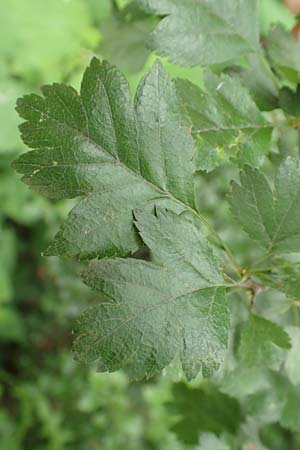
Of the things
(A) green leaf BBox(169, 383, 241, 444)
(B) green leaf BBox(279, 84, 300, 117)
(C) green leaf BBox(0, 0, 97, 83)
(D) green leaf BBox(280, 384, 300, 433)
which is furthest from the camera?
A: (C) green leaf BBox(0, 0, 97, 83)

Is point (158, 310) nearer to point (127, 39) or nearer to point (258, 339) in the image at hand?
point (258, 339)

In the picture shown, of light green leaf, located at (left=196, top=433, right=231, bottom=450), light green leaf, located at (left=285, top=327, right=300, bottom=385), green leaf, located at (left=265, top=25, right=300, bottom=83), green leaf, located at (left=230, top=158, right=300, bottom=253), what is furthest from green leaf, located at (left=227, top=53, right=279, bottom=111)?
light green leaf, located at (left=196, top=433, right=231, bottom=450)

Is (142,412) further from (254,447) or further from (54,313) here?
(254,447)

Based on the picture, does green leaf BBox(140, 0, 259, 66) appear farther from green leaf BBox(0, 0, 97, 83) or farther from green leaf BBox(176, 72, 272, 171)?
green leaf BBox(0, 0, 97, 83)

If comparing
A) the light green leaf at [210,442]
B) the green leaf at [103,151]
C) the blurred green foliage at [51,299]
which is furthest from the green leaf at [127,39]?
the light green leaf at [210,442]

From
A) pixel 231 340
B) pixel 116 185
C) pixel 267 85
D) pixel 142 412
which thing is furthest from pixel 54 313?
pixel 116 185

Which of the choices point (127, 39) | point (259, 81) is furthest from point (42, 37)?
point (259, 81)

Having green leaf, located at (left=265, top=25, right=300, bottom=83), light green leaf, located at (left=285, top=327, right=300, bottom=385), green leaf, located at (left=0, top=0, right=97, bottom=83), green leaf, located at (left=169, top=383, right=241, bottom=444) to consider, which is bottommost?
green leaf, located at (left=169, top=383, right=241, bottom=444)
